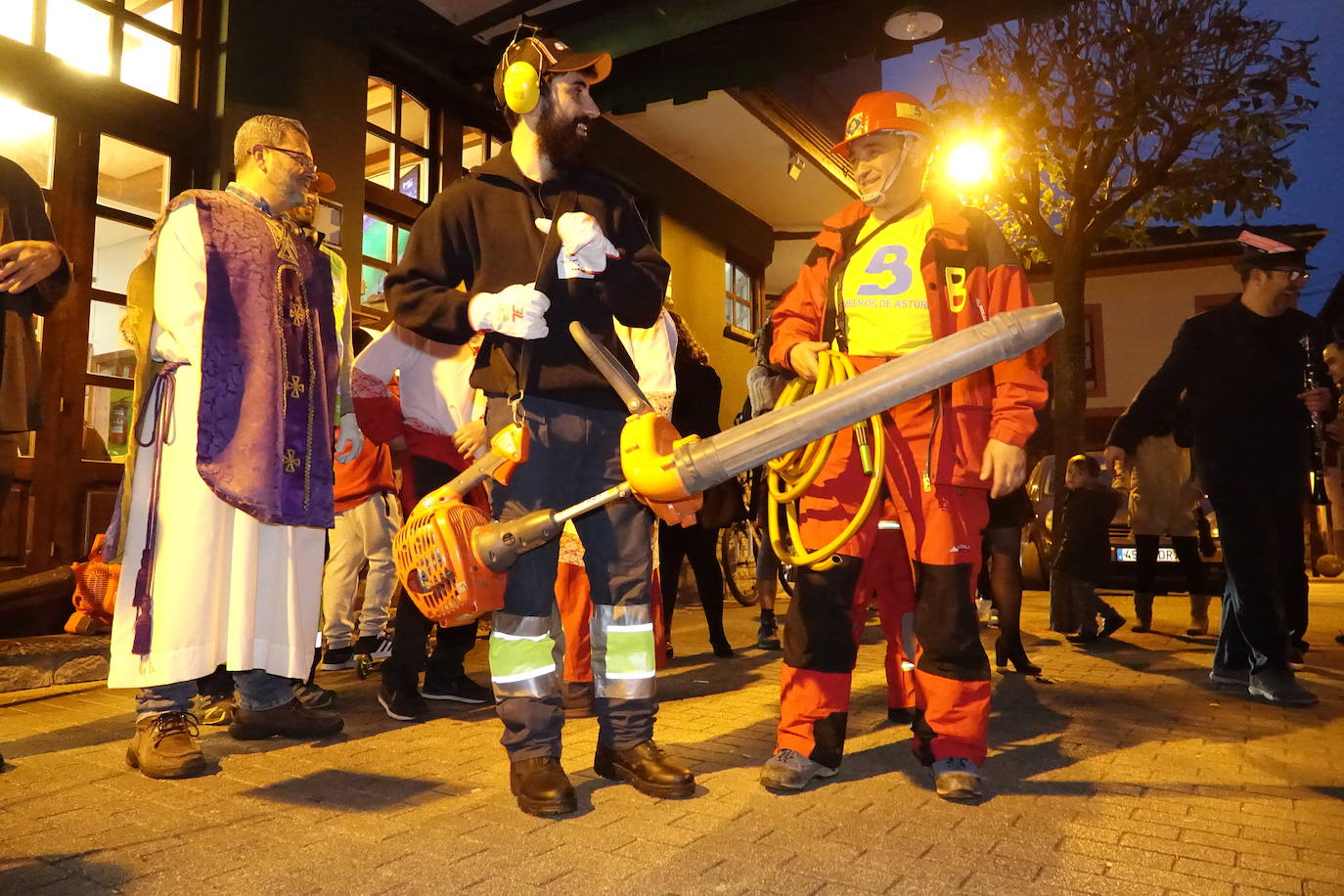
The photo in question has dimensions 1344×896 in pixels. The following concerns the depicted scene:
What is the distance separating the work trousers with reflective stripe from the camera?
271 centimetres

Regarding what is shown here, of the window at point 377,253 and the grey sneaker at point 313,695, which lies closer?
the grey sneaker at point 313,695

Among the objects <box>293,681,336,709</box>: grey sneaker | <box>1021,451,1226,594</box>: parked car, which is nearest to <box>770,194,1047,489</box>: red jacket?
<box>293,681,336,709</box>: grey sneaker

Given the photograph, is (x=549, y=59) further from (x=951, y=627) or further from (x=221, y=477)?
(x=951, y=627)

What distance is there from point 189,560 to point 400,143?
638cm

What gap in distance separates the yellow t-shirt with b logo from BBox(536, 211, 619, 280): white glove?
931 mm

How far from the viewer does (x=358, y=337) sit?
556cm

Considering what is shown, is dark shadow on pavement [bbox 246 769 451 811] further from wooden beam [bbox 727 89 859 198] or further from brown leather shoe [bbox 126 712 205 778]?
wooden beam [bbox 727 89 859 198]

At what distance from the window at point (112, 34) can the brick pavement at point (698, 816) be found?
4.33m

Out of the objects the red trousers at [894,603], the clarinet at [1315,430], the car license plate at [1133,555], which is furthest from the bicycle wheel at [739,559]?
the red trousers at [894,603]

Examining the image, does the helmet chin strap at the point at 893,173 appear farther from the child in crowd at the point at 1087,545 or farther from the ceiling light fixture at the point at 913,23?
the child in crowd at the point at 1087,545

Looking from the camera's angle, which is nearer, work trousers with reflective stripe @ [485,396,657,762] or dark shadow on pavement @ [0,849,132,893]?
dark shadow on pavement @ [0,849,132,893]

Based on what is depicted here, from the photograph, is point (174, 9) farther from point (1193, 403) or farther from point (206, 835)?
point (1193, 403)

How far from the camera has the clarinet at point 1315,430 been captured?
495 cm

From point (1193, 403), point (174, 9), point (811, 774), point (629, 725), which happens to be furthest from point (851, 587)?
point (174, 9)
